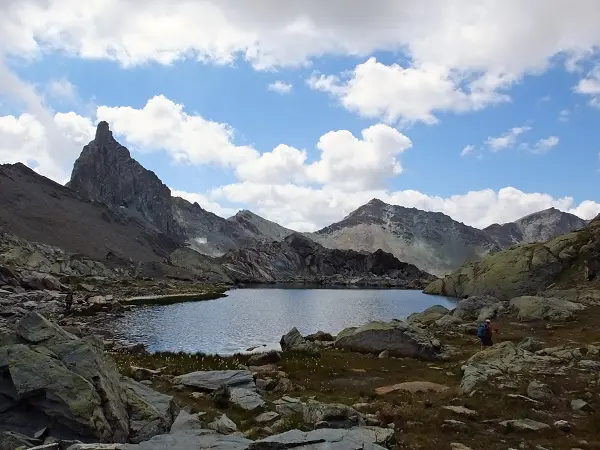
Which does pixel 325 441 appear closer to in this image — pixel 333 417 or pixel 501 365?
pixel 333 417

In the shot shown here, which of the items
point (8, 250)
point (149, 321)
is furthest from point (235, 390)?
point (8, 250)

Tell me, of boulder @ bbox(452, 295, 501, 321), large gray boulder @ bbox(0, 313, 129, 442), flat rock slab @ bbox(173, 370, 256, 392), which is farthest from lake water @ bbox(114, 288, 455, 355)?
large gray boulder @ bbox(0, 313, 129, 442)

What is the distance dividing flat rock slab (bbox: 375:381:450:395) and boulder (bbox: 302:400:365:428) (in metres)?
8.41

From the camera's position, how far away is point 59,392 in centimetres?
1435

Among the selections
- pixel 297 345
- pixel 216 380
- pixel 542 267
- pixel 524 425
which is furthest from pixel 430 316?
pixel 542 267

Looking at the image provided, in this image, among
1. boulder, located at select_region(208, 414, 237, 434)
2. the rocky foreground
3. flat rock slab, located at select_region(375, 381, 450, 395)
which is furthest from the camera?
flat rock slab, located at select_region(375, 381, 450, 395)

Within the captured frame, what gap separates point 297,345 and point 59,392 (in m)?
28.6

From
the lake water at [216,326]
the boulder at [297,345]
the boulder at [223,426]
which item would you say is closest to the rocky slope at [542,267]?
the lake water at [216,326]

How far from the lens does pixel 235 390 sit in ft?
75.5

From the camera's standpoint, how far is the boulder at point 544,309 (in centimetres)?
5922

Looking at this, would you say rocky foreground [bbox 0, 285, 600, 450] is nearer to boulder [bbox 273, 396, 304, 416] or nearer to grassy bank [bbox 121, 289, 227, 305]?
boulder [bbox 273, 396, 304, 416]

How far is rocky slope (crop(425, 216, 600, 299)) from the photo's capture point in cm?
11826

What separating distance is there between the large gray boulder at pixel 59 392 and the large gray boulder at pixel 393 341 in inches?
1141

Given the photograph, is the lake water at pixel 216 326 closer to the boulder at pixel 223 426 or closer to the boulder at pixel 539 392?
the boulder at pixel 223 426
